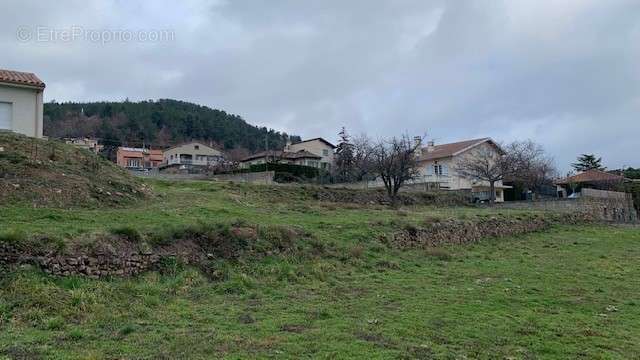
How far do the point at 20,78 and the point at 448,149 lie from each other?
171 feet

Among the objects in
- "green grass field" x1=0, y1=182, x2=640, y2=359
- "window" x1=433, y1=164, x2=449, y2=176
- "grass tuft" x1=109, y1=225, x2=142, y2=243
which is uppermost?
"window" x1=433, y1=164, x2=449, y2=176

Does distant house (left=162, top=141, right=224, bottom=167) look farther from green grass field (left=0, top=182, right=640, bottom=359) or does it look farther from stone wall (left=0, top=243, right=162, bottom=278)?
stone wall (left=0, top=243, right=162, bottom=278)

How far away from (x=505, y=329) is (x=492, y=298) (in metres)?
3.15

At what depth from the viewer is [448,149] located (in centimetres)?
6812

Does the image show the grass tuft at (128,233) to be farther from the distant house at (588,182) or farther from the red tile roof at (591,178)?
the red tile roof at (591,178)

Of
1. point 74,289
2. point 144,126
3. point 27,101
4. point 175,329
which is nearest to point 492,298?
point 175,329

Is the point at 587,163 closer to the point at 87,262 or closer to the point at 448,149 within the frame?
the point at 448,149

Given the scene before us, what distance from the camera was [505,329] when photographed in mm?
10609

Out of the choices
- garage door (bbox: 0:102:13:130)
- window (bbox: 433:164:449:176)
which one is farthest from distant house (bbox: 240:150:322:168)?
garage door (bbox: 0:102:13:130)

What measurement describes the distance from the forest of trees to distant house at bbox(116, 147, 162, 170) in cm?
256

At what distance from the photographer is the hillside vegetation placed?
61.8ft

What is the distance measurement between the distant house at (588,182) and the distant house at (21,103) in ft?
199

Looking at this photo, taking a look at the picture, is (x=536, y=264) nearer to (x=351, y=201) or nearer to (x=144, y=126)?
(x=351, y=201)

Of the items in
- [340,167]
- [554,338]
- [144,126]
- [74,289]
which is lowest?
[554,338]
